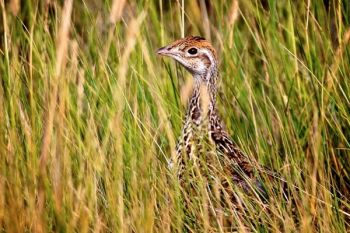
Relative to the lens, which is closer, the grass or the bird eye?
the grass

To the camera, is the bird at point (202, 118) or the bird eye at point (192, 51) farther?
the bird eye at point (192, 51)

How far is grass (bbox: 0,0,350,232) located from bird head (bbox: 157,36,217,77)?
0.12 metres

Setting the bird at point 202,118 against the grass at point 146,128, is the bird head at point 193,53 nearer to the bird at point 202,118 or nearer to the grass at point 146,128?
the bird at point 202,118

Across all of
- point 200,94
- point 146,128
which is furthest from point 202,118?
point 146,128

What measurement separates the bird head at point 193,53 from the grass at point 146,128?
0.12 m

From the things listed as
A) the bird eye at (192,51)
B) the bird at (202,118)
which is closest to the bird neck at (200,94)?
the bird at (202,118)

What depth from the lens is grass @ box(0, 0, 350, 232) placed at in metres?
2.99

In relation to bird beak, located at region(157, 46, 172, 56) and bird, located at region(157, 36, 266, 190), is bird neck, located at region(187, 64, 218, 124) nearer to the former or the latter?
bird, located at region(157, 36, 266, 190)

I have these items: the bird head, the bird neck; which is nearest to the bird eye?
the bird head

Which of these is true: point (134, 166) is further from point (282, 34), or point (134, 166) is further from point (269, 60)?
point (282, 34)

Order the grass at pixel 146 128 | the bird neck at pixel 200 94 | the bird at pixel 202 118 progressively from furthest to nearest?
the bird neck at pixel 200 94 < the bird at pixel 202 118 < the grass at pixel 146 128

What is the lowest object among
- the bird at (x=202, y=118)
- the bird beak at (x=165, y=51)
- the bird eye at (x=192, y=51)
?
the bird at (x=202, y=118)

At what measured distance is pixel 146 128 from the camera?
351 centimetres

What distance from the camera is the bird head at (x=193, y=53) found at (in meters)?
4.02
